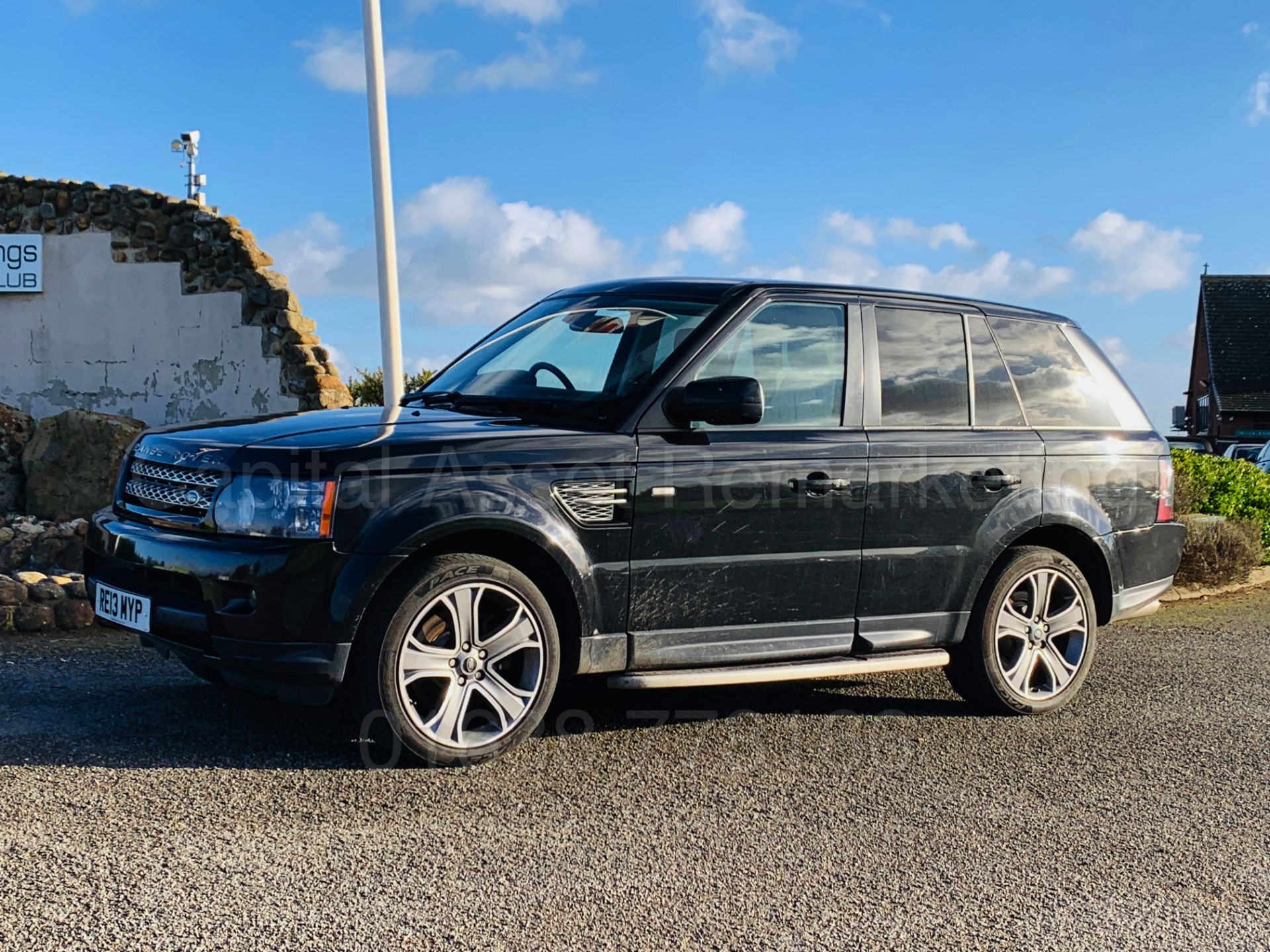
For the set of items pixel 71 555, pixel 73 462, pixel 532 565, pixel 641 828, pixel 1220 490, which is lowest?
pixel 641 828

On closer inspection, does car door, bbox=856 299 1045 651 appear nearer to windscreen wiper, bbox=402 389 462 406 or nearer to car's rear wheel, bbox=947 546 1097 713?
car's rear wheel, bbox=947 546 1097 713

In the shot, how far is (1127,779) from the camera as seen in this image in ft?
17.7

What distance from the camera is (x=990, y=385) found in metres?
6.48

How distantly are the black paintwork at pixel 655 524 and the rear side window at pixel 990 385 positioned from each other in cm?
9

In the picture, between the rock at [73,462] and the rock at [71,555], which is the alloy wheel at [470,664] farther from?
the rock at [73,462]

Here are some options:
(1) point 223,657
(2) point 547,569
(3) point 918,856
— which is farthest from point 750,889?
(1) point 223,657

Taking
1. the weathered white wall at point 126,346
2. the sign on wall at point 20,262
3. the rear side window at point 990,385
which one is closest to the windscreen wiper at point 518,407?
the rear side window at point 990,385

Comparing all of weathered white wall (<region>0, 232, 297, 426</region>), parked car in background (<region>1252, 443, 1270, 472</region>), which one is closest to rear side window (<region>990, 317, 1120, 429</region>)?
weathered white wall (<region>0, 232, 297, 426</region>)

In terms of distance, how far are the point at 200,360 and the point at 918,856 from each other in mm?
13028

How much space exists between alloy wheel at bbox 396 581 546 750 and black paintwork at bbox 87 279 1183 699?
0.21 m

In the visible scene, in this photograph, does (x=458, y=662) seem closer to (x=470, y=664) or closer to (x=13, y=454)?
(x=470, y=664)

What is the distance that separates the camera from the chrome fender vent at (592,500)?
5.11 metres

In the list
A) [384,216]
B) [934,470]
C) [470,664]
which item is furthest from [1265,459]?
[470,664]

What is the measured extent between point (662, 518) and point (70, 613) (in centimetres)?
431
